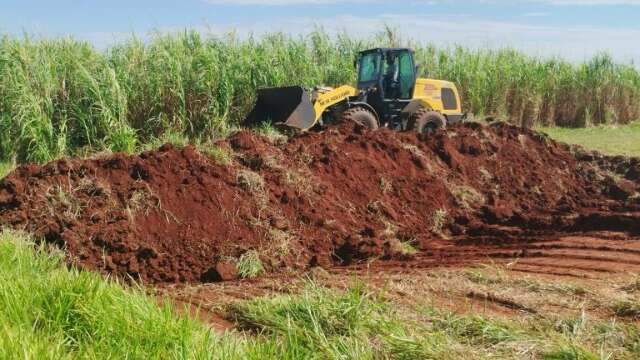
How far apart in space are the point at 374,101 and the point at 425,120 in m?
1.06

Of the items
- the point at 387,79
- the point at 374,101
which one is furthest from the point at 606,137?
the point at 374,101

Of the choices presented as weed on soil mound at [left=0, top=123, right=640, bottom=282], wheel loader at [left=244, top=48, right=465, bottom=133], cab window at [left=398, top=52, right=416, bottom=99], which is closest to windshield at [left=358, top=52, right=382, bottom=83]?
wheel loader at [left=244, top=48, right=465, bottom=133]

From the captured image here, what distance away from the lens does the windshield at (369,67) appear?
12.4 metres

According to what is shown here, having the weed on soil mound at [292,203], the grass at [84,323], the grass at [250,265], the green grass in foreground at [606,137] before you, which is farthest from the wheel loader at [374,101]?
the grass at [84,323]

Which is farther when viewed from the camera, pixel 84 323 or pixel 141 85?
pixel 141 85

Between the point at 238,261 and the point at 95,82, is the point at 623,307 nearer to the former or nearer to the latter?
the point at 238,261

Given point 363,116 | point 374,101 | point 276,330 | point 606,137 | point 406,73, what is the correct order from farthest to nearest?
point 606,137
point 406,73
point 374,101
point 363,116
point 276,330

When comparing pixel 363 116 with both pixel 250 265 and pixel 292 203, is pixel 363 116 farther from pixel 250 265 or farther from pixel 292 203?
A: pixel 250 265

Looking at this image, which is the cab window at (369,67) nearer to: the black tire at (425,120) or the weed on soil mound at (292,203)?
the black tire at (425,120)

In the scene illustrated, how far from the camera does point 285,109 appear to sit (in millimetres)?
11078

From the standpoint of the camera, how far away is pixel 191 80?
12.8m

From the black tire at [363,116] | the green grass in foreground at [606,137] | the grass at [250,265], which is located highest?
the black tire at [363,116]

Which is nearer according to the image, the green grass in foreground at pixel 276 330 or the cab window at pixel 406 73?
the green grass in foreground at pixel 276 330

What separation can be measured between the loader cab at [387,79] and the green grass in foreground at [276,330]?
333 inches
